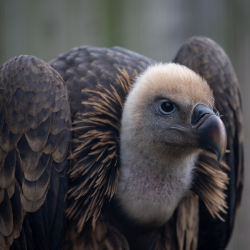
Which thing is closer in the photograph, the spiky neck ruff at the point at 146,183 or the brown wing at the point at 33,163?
the brown wing at the point at 33,163

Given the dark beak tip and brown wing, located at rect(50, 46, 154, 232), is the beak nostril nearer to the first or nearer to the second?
the dark beak tip

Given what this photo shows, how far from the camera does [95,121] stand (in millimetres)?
3225

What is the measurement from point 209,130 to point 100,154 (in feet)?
2.38

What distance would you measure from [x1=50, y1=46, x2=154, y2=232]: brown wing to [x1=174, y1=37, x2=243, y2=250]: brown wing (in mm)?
677

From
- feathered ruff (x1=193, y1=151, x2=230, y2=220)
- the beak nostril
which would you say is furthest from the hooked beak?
feathered ruff (x1=193, y1=151, x2=230, y2=220)

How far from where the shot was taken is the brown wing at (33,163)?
299 centimetres

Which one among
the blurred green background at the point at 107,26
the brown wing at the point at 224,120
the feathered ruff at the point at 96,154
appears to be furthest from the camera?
the blurred green background at the point at 107,26

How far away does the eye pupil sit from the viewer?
3051 mm

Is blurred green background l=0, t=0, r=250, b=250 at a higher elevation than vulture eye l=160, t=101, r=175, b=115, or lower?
lower

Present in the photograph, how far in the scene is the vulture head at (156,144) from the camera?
303cm

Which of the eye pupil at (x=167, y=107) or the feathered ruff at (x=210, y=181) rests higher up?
the eye pupil at (x=167, y=107)

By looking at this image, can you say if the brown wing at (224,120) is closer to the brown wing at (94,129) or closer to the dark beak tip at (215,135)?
the brown wing at (94,129)

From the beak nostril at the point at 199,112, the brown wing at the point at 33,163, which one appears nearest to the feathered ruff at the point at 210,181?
the beak nostril at the point at 199,112

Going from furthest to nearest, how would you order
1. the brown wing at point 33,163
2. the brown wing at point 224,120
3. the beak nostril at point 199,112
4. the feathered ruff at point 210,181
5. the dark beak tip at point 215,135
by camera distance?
1. the brown wing at point 224,120
2. the feathered ruff at point 210,181
3. the brown wing at point 33,163
4. the beak nostril at point 199,112
5. the dark beak tip at point 215,135
